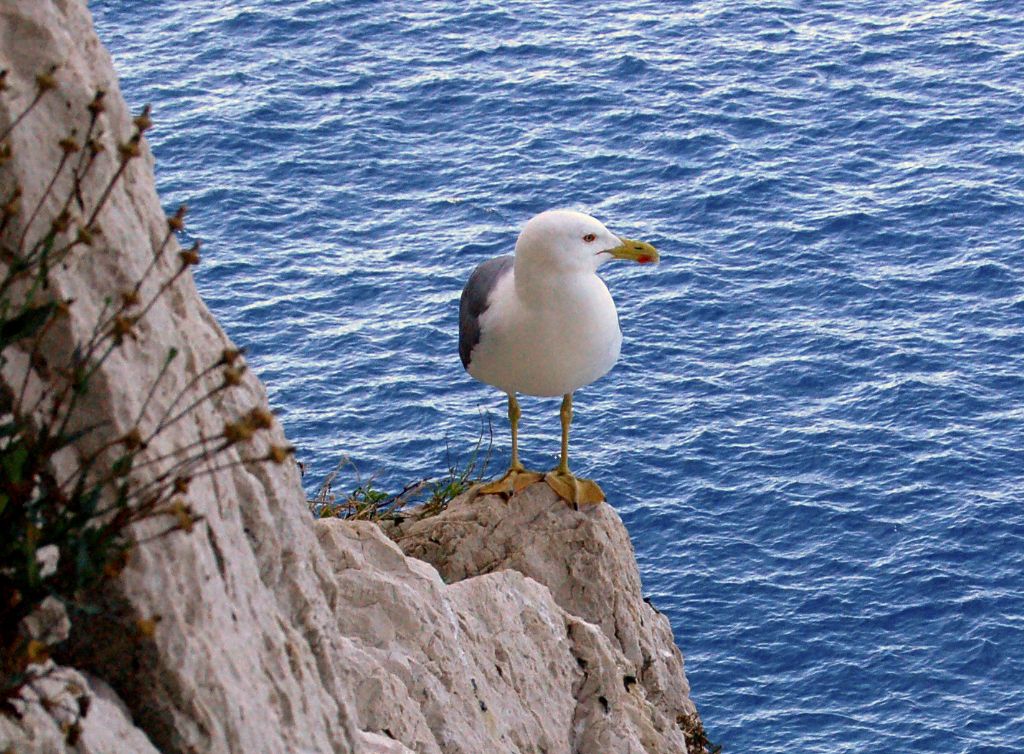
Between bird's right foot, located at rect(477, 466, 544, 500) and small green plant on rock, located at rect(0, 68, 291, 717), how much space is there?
7.38 metres

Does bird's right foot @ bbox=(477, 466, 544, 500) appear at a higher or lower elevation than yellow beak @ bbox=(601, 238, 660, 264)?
lower

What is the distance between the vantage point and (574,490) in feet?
44.1

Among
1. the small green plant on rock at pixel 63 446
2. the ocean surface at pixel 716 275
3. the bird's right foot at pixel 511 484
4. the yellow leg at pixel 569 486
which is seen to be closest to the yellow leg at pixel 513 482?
the bird's right foot at pixel 511 484

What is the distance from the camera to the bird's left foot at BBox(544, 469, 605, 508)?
13453 mm

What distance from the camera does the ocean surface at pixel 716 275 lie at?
1248 inches

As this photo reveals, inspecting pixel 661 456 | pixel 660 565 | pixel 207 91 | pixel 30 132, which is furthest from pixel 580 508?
pixel 207 91

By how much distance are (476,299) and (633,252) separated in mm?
1327

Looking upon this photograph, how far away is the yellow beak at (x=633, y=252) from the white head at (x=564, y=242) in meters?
0.08

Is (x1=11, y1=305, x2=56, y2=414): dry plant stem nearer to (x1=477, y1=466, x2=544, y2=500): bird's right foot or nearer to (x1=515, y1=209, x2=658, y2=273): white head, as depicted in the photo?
(x1=515, y1=209, x2=658, y2=273): white head

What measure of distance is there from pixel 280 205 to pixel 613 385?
11.5 m

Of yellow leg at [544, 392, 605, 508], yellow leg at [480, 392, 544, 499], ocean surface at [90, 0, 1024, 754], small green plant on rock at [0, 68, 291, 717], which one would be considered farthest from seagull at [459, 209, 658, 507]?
ocean surface at [90, 0, 1024, 754]

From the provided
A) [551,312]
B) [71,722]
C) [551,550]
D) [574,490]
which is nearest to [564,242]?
[551,312]

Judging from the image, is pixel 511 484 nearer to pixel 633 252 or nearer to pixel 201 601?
pixel 633 252

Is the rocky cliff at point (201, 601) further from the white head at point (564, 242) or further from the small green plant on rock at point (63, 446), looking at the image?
the white head at point (564, 242)
